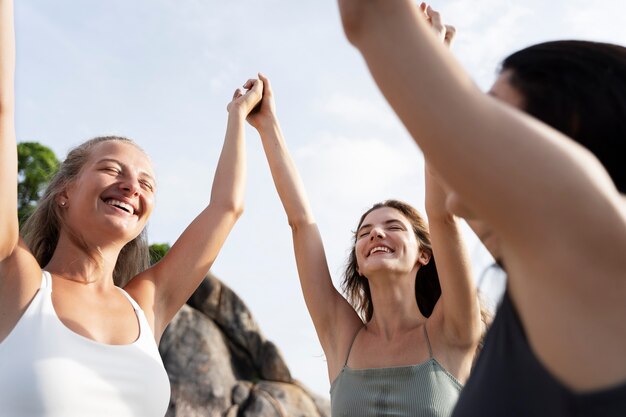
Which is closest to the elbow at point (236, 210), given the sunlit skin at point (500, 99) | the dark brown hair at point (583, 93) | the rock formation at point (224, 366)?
the sunlit skin at point (500, 99)

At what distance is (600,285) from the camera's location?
0.90 m

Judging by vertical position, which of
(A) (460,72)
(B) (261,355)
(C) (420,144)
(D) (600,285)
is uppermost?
(A) (460,72)

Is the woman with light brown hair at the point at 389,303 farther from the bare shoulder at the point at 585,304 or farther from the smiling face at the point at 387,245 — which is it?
the bare shoulder at the point at 585,304

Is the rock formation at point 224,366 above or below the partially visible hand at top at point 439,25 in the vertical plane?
below

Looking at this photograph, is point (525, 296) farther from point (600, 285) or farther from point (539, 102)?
point (539, 102)

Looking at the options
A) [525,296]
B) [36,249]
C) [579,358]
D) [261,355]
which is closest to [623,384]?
[579,358]

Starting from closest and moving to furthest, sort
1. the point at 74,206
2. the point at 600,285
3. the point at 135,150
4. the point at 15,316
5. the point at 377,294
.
A: 1. the point at 600,285
2. the point at 15,316
3. the point at 74,206
4. the point at 135,150
5. the point at 377,294

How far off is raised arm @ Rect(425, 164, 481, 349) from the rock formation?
10600mm

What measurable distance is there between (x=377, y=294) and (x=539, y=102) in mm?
2599

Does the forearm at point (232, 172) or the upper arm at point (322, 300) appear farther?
the upper arm at point (322, 300)

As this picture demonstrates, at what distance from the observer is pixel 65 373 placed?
2.36 meters

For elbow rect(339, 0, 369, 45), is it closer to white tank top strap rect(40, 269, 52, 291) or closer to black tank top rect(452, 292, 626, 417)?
black tank top rect(452, 292, 626, 417)

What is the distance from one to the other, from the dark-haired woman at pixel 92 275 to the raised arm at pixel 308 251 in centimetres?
24

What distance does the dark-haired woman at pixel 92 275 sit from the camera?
2293mm
